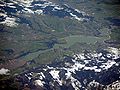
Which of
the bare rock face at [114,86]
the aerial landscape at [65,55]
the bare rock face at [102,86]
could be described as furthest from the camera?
the aerial landscape at [65,55]

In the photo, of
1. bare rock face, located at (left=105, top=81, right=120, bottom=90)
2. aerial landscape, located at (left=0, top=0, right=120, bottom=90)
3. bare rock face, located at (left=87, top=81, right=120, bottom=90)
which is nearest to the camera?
bare rock face, located at (left=87, top=81, right=120, bottom=90)

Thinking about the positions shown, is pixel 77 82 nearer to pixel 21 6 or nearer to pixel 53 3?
pixel 53 3

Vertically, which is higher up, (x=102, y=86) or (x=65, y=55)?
(x=65, y=55)

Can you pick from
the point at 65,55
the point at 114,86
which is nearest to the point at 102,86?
the point at 114,86

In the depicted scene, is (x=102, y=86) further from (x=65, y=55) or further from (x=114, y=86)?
(x=65, y=55)

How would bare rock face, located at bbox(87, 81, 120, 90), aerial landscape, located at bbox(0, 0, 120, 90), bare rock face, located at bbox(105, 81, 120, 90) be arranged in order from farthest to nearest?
aerial landscape, located at bbox(0, 0, 120, 90)
bare rock face, located at bbox(105, 81, 120, 90)
bare rock face, located at bbox(87, 81, 120, 90)

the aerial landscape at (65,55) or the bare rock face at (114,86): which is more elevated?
the aerial landscape at (65,55)

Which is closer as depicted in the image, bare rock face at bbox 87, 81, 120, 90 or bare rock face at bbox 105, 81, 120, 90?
bare rock face at bbox 87, 81, 120, 90

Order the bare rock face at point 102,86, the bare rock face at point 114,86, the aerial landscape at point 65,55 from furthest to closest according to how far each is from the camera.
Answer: the aerial landscape at point 65,55 < the bare rock face at point 114,86 < the bare rock face at point 102,86

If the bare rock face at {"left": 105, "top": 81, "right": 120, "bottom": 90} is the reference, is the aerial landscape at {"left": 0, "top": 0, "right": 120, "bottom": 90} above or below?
above
